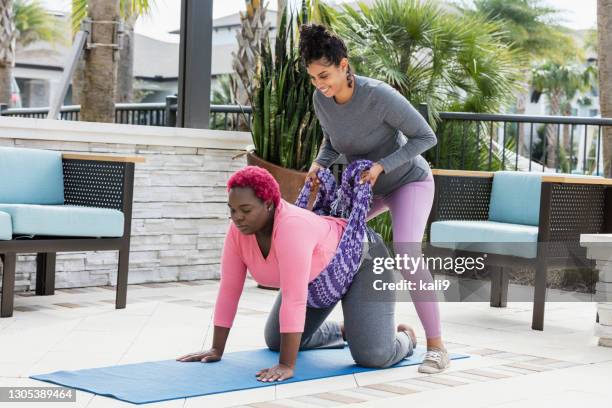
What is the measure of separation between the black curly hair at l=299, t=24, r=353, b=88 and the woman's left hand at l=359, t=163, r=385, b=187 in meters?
0.40

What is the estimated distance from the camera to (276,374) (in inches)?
124

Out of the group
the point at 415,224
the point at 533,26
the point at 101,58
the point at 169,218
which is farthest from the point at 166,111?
the point at 533,26

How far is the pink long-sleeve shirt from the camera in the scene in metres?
3.09

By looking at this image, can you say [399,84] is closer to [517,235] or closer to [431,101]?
[431,101]

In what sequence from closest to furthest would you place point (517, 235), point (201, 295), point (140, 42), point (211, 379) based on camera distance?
1. point (211, 379)
2. point (517, 235)
3. point (201, 295)
4. point (140, 42)

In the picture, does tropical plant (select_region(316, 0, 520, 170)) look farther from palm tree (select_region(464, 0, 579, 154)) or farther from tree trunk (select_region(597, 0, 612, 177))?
palm tree (select_region(464, 0, 579, 154))

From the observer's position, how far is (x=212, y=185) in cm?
624

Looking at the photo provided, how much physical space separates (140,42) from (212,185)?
2870cm

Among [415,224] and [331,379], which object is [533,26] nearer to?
[415,224]

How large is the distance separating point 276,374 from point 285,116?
2862mm

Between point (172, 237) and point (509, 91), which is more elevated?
point (509, 91)

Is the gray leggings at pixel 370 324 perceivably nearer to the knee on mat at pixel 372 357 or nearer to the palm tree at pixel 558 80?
the knee on mat at pixel 372 357

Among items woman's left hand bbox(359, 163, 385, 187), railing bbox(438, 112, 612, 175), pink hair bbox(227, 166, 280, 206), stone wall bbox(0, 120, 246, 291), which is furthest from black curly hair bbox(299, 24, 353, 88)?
railing bbox(438, 112, 612, 175)

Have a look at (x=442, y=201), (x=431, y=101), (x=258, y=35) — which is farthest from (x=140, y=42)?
(x=442, y=201)
